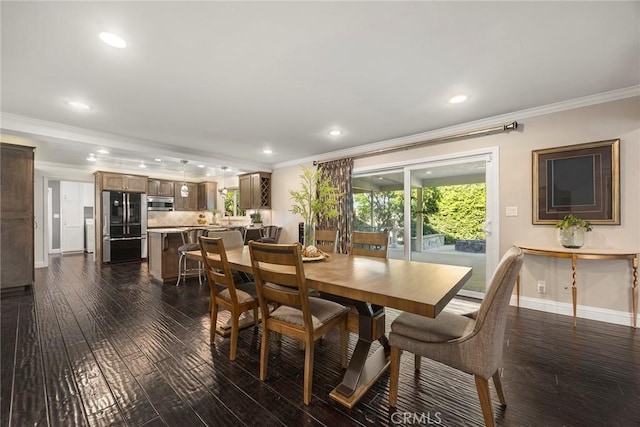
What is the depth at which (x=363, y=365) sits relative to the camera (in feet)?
5.59

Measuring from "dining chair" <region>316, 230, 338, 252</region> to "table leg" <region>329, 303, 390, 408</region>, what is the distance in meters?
1.19

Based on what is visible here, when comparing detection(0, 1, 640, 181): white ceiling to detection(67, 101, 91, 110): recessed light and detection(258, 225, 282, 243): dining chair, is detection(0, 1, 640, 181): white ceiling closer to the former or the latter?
detection(67, 101, 91, 110): recessed light

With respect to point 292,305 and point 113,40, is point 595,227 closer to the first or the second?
point 292,305

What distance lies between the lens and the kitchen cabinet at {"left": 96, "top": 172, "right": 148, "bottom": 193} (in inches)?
246

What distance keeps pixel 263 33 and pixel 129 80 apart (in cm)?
153

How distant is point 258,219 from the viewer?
674 centimetres

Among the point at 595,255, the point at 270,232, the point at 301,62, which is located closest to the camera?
the point at 301,62

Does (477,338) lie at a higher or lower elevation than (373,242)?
lower

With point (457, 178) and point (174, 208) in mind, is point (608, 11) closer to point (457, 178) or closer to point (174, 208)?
point (457, 178)

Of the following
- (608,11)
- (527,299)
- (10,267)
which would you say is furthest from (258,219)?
(608,11)

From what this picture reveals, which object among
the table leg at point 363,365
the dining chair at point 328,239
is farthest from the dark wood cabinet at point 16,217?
the table leg at point 363,365

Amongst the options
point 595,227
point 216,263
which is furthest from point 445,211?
point 216,263

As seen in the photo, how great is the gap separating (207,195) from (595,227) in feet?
27.9

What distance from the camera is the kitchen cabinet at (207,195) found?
8.15m
